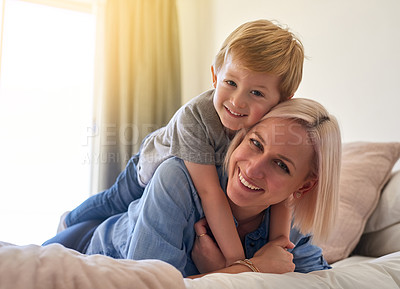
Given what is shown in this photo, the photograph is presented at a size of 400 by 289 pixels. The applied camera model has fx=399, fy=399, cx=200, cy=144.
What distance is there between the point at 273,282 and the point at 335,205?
40cm

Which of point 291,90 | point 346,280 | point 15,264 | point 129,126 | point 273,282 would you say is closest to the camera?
point 15,264

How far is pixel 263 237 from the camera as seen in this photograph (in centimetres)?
123

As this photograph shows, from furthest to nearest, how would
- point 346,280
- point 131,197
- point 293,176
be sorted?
1. point 131,197
2. point 293,176
3. point 346,280

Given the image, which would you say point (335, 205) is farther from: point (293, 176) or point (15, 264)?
point (15, 264)

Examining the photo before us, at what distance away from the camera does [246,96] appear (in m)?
1.17

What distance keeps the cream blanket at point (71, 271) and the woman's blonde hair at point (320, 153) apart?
57 cm

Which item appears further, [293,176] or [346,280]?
[293,176]

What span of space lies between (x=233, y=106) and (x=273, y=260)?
0.45m

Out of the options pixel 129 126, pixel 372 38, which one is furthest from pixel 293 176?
pixel 129 126

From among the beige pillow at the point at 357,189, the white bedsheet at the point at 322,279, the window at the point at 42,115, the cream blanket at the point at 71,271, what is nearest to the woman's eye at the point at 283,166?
the white bedsheet at the point at 322,279

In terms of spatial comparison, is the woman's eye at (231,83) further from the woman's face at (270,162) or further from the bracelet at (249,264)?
the bracelet at (249,264)

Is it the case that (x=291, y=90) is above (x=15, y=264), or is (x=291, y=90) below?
above

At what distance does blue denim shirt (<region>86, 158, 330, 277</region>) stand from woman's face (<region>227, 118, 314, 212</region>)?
0.46 feet

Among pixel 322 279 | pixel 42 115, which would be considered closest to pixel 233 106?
pixel 322 279
